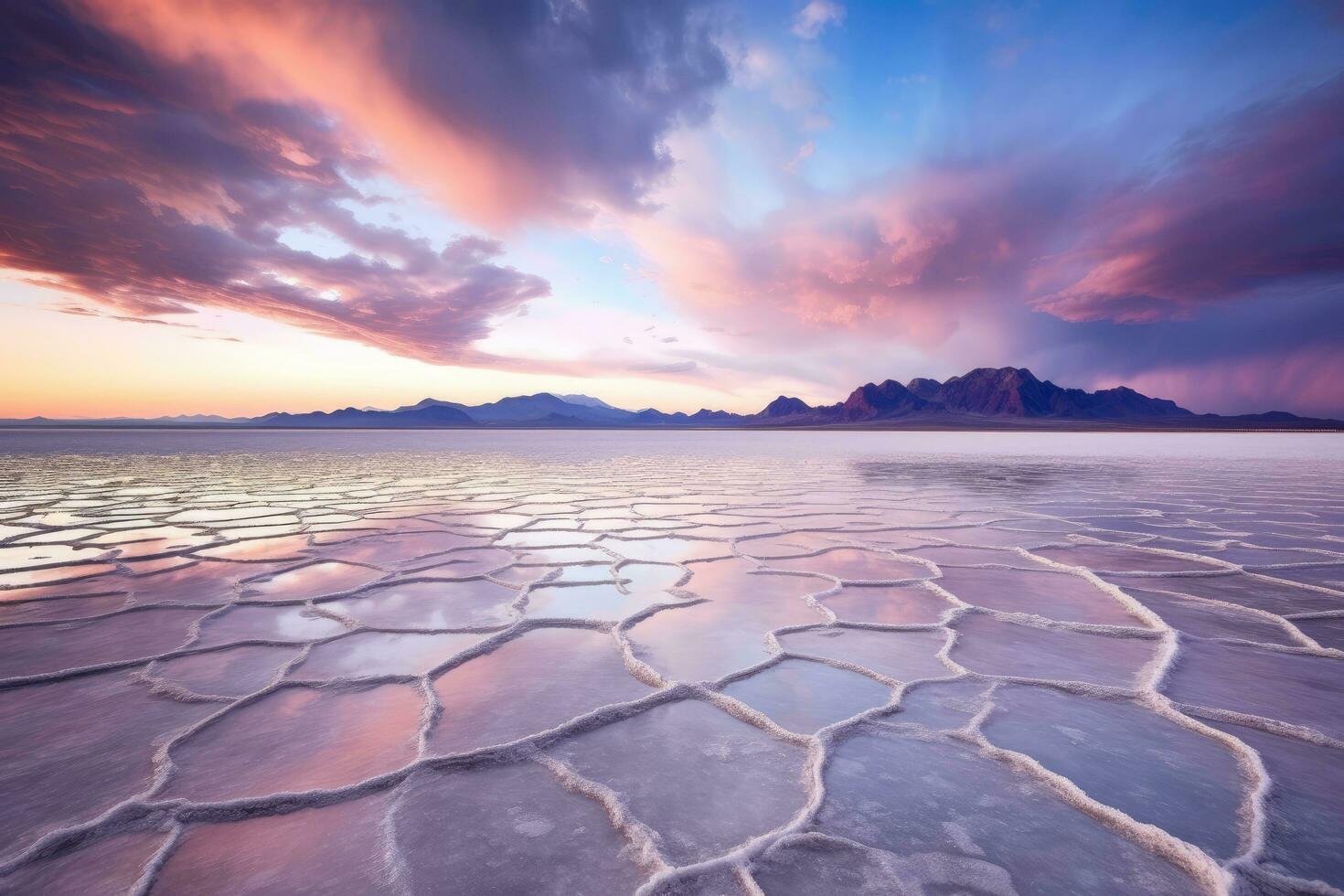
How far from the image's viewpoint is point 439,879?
930mm

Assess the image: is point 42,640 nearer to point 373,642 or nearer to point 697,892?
point 373,642

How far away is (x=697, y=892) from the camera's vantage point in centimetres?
89

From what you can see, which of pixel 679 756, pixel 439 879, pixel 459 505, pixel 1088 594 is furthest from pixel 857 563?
pixel 459 505

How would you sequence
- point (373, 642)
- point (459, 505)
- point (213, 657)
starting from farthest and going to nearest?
1. point (459, 505)
2. point (373, 642)
3. point (213, 657)

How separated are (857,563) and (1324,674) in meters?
1.74

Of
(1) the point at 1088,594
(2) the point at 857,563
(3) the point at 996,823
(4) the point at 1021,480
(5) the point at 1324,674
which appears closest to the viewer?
(3) the point at 996,823

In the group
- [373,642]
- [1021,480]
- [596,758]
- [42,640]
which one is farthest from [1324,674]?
[1021,480]

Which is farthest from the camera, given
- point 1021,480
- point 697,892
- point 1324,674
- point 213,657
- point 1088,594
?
point 1021,480

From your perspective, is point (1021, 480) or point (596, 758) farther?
point (1021, 480)

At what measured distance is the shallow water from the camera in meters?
0.98

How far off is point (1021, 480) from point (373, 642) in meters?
8.88

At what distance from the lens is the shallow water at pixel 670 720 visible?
98cm

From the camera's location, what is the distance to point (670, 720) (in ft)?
4.79

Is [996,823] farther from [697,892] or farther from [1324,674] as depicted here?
[1324,674]
